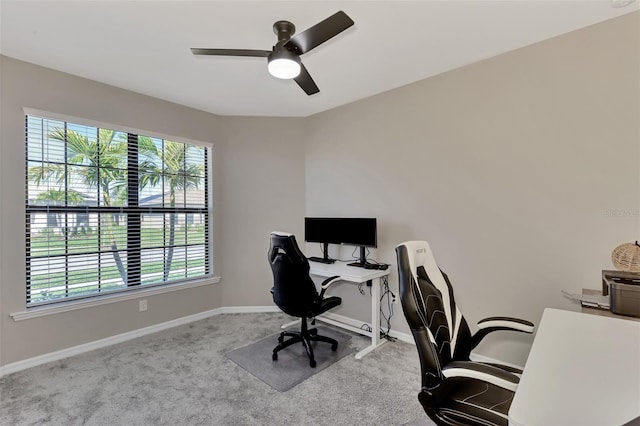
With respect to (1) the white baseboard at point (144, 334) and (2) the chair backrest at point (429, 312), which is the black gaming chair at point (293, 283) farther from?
(2) the chair backrest at point (429, 312)

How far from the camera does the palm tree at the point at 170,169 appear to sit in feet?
10.9

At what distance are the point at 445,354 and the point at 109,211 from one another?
3329 mm

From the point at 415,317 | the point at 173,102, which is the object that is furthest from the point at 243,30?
the point at 415,317

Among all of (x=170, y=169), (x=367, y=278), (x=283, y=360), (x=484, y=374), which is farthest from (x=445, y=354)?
(x=170, y=169)

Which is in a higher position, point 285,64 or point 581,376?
point 285,64

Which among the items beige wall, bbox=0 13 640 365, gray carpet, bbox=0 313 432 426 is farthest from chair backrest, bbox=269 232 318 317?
beige wall, bbox=0 13 640 365

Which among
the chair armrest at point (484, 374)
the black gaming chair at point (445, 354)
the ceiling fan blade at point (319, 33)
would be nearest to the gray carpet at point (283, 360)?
the black gaming chair at point (445, 354)

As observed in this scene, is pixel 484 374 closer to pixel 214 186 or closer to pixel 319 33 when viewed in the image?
pixel 319 33

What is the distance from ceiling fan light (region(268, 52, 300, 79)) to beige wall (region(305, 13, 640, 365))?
1580mm

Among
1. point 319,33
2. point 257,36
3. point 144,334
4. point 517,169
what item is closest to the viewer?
point 319,33

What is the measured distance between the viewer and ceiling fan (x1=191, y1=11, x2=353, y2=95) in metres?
1.58

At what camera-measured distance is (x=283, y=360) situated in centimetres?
266

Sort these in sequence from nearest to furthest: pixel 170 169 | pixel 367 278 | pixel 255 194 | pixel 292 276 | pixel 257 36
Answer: pixel 257 36 < pixel 292 276 < pixel 367 278 < pixel 170 169 < pixel 255 194

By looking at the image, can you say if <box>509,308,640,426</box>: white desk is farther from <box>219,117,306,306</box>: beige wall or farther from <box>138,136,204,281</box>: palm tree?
<box>138,136,204,281</box>: palm tree
